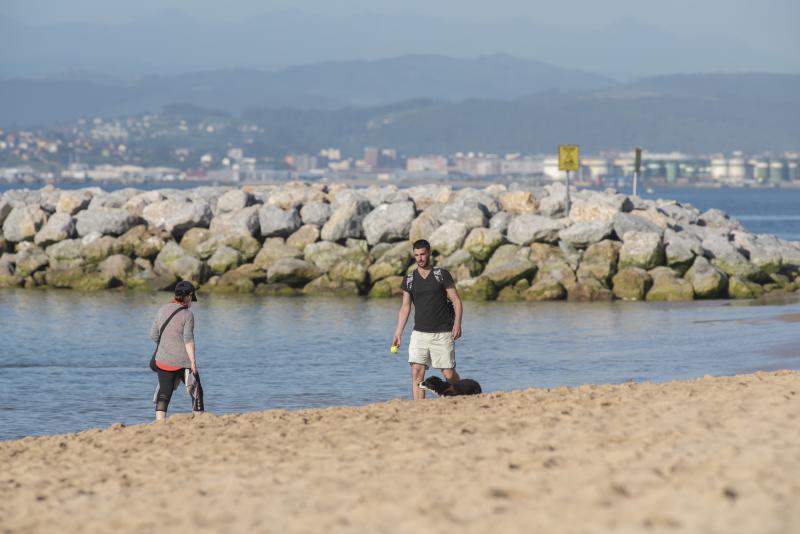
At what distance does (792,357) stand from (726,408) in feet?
25.5

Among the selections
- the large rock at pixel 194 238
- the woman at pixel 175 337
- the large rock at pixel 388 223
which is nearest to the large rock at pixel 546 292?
the large rock at pixel 388 223

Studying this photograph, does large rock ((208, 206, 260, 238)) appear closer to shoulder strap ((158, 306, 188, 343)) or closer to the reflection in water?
the reflection in water

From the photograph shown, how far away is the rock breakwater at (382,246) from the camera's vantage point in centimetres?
2756

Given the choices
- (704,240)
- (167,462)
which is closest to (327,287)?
(704,240)

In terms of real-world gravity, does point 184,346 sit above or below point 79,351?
above

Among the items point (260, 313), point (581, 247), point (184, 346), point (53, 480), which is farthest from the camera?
point (581, 247)

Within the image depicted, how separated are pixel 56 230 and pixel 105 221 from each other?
4.25 feet

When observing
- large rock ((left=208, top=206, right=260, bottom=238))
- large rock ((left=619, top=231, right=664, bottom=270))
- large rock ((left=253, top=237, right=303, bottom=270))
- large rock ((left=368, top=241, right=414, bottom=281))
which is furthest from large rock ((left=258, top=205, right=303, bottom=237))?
large rock ((left=619, top=231, right=664, bottom=270))

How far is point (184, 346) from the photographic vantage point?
11766 mm

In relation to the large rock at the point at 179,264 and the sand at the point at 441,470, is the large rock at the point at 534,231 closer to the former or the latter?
the large rock at the point at 179,264

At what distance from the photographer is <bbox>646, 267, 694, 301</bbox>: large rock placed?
87.9 ft

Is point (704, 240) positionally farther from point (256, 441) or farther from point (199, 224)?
point (256, 441)

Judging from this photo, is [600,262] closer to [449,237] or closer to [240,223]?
[449,237]

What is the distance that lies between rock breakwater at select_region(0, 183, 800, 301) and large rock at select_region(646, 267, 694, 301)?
0.08 ft
